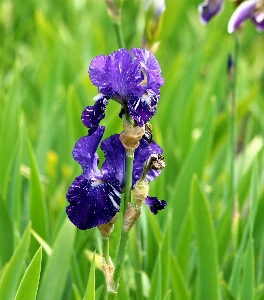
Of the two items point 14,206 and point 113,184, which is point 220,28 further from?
point 113,184


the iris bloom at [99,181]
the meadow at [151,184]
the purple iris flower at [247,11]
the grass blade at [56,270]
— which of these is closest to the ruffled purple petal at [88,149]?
the iris bloom at [99,181]

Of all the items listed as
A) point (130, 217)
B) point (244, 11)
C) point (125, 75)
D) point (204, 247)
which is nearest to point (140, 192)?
point (130, 217)

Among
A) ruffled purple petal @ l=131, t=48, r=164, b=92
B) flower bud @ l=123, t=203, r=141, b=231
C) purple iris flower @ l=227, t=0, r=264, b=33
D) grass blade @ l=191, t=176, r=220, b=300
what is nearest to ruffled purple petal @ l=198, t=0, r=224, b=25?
purple iris flower @ l=227, t=0, r=264, b=33

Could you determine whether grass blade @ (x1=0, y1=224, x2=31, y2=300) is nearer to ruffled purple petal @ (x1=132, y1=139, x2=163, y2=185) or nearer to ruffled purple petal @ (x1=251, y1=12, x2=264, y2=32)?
ruffled purple petal @ (x1=132, y1=139, x2=163, y2=185)

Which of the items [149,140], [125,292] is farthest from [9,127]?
[149,140]

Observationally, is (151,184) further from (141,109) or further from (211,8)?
(141,109)

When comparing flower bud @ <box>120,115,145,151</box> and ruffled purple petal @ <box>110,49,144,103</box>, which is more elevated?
ruffled purple petal @ <box>110,49,144,103</box>

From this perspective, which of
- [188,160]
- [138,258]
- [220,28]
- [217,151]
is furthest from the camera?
[220,28]
